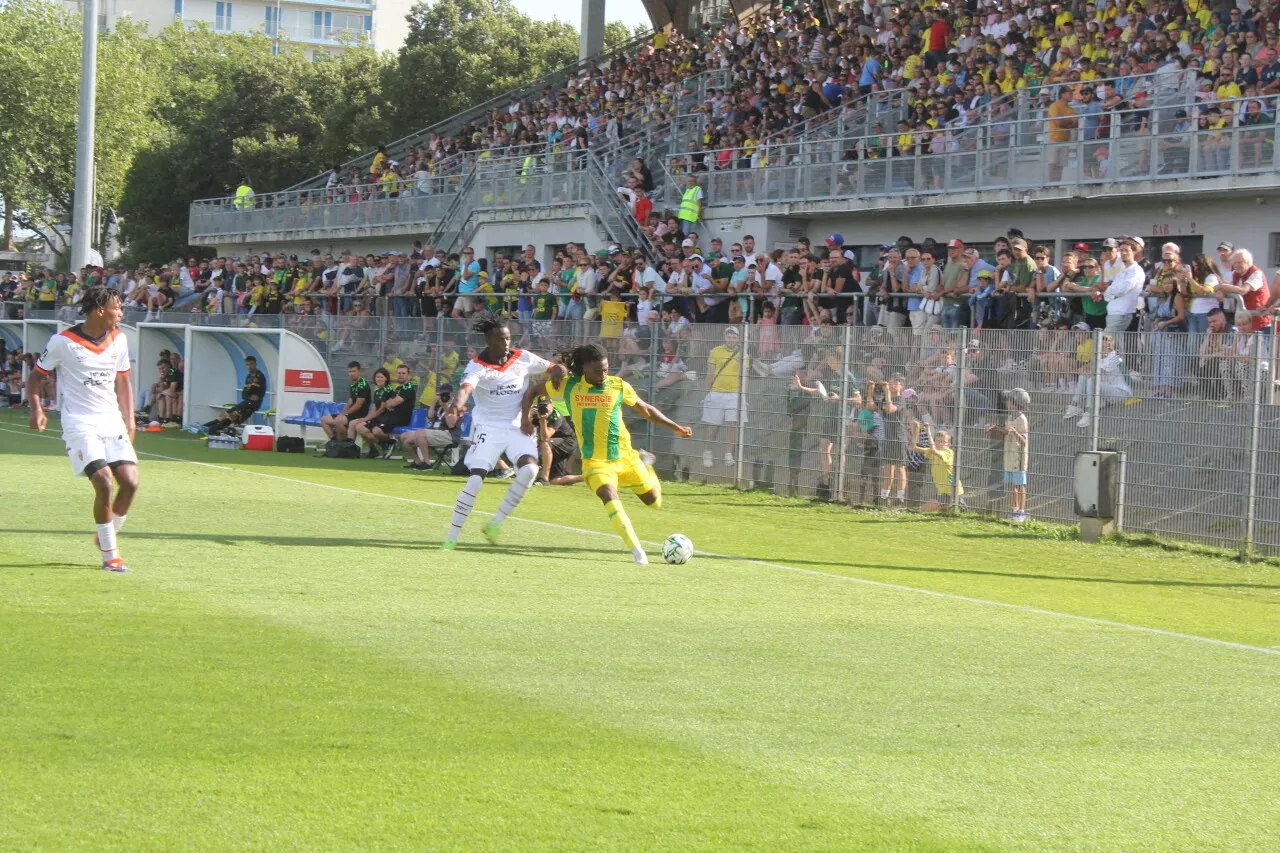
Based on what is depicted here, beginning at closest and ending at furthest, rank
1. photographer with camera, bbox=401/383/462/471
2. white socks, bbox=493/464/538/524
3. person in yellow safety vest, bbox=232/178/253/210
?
white socks, bbox=493/464/538/524, photographer with camera, bbox=401/383/462/471, person in yellow safety vest, bbox=232/178/253/210

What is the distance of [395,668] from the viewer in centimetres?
807

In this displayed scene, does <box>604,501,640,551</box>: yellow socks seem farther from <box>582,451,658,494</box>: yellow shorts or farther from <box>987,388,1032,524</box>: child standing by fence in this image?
<box>987,388,1032,524</box>: child standing by fence

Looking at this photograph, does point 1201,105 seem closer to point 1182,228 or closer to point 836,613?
point 1182,228

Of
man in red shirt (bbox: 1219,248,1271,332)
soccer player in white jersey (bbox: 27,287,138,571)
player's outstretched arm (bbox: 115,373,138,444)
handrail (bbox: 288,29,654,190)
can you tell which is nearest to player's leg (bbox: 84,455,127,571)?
soccer player in white jersey (bbox: 27,287,138,571)

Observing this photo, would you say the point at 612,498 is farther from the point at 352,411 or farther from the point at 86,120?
the point at 86,120

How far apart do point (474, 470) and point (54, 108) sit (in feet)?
217

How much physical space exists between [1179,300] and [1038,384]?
79.3 inches

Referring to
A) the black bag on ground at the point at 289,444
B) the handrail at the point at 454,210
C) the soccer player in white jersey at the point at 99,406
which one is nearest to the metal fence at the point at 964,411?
the black bag on ground at the point at 289,444

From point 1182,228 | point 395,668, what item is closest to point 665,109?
point 1182,228

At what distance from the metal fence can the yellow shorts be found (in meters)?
5.91

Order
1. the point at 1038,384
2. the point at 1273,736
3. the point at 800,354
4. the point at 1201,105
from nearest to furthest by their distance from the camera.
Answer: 1. the point at 1273,736
2. the point at 1038,384
3. the point at 800,354
4. the point at 1201,105

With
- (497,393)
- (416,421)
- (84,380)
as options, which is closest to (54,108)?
(416,421)

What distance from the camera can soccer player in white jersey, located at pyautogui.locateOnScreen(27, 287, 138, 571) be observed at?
11172 millimetres

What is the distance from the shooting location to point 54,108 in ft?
239
